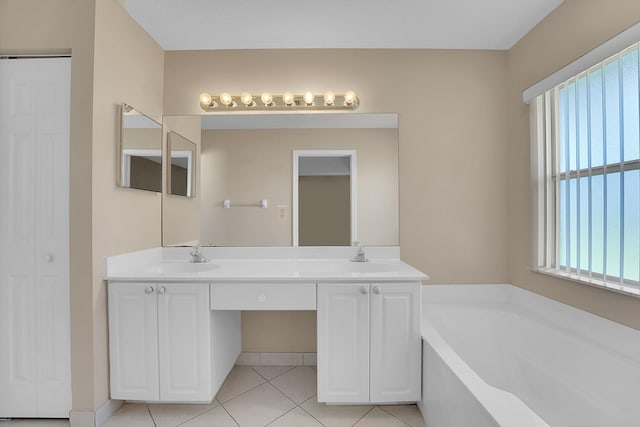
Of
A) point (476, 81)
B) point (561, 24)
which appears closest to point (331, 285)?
point (476, 81)

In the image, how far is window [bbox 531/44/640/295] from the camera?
59.0 inches

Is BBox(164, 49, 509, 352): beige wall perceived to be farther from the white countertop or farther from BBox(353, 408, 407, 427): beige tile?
BBox(353, 408, 407, 427): beige tile

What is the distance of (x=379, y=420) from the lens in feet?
6.04

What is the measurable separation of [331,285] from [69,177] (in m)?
1.51

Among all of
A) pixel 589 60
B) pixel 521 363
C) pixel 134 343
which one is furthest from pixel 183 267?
pixel 589 60

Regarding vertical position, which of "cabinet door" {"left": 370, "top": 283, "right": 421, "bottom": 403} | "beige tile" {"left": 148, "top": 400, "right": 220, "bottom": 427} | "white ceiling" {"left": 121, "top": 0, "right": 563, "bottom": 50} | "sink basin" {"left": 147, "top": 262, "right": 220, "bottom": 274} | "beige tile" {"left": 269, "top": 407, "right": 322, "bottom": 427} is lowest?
"beige tile" {"left": 148, "top": 400, "right": 220, "bottom": 427}

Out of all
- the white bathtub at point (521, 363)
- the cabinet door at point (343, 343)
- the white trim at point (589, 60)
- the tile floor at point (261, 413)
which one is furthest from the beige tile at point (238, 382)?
the white trim at point (589, 60)

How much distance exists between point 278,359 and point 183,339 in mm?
876

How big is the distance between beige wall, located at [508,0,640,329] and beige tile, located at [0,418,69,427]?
2841 mm

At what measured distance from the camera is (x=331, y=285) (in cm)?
184

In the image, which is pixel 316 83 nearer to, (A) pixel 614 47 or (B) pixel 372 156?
(B) pixel 372 156

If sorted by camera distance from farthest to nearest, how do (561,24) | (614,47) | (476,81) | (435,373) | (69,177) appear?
(476,81) → (561,24) → (69,177) → (435,373) → (614,47)

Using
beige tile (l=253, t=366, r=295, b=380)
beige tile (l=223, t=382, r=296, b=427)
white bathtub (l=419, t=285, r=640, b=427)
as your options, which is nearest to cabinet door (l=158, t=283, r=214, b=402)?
beige tile (l=223, t=382, r=296, b=427)

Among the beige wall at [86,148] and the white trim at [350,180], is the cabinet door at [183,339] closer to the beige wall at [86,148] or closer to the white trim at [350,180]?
the beige wall at [86,148]
